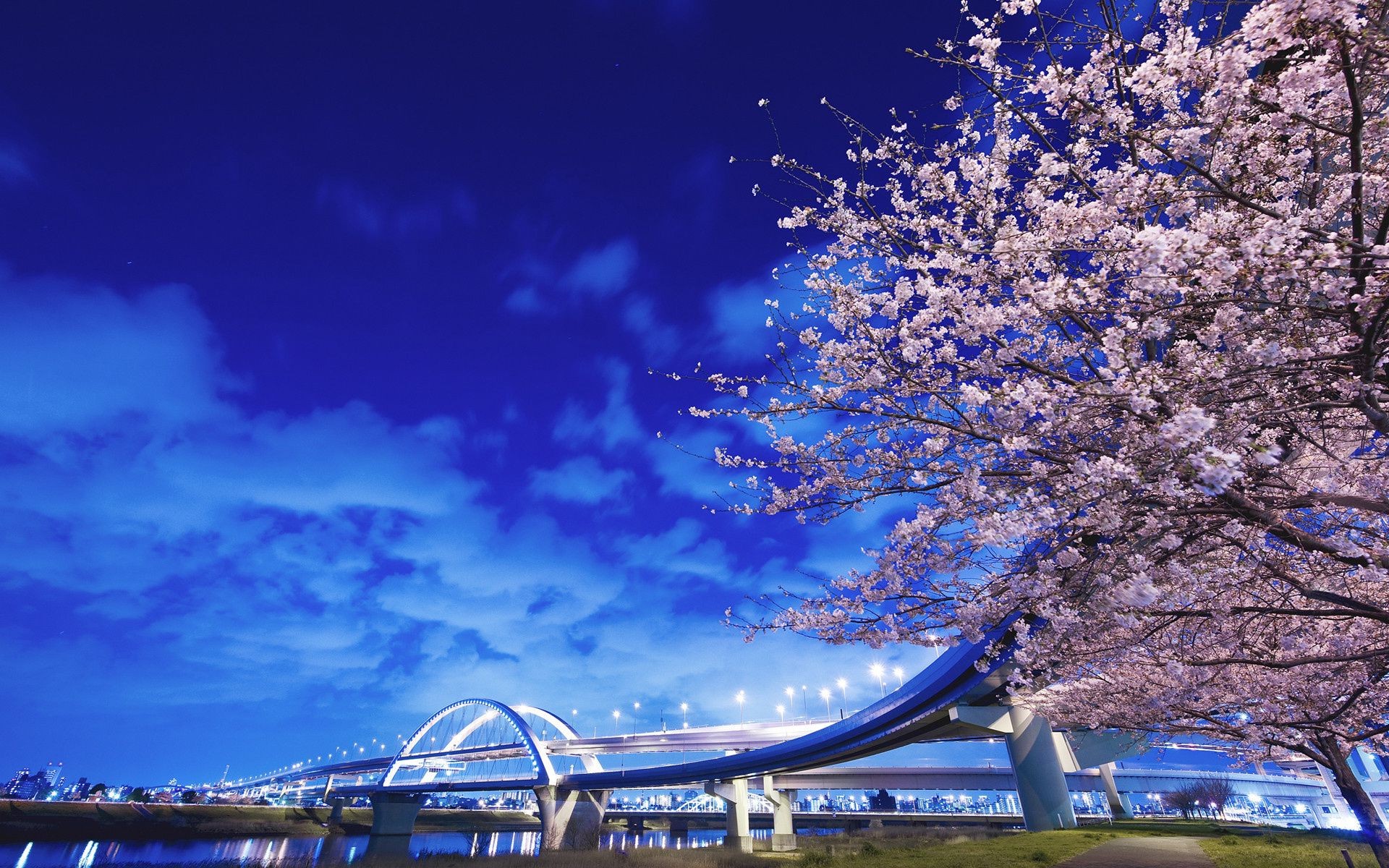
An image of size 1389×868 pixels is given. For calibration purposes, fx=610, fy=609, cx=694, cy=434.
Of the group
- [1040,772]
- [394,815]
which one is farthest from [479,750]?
[1040,772]

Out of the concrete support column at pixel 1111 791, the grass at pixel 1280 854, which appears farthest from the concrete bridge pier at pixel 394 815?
the grass at pixel 1280 854

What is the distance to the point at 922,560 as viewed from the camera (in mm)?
7297

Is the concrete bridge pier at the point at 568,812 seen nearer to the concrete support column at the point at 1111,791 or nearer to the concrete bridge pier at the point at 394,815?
the concrete bridge pier at the point at 394,815

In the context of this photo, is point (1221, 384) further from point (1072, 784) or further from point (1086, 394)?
point (1072, 784)

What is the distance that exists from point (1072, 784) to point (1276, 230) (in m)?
78.8

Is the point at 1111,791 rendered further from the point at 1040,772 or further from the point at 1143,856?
the point at 1143,856

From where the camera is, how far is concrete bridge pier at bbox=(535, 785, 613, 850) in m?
53.0

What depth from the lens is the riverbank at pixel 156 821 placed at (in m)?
52.7

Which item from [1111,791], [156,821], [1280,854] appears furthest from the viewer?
[156,821]

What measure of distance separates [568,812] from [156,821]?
44.4m

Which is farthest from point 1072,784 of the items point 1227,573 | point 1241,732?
point 1227,573

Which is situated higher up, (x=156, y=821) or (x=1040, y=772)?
A: (x=1040, y=772)

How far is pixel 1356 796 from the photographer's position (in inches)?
644

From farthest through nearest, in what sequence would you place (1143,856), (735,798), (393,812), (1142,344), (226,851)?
(393,812) → (735,798) → (226,851) → (1143,856) → (1142,344)
